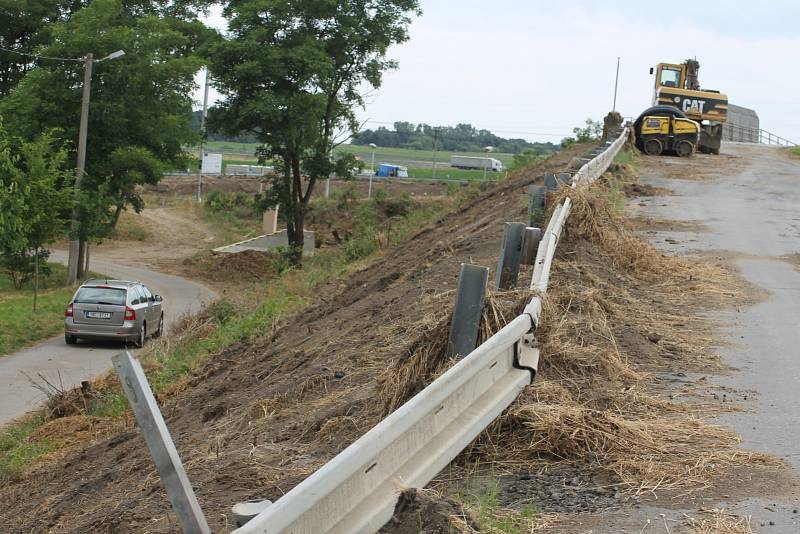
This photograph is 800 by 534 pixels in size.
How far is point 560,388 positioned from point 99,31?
35.4 m

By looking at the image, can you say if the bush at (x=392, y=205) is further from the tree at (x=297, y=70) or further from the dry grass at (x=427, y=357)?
the dry grass at (x=427, y=357)

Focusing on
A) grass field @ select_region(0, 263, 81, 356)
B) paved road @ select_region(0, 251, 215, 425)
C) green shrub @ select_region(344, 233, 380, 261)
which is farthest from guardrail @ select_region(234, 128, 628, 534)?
green shrub @ select_region(344, 233, 380, 261)

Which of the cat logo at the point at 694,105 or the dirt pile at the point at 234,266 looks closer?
the cat logo at the point at 694,105

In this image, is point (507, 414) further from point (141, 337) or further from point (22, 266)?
point (22, 266)

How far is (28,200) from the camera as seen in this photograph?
30.0 m

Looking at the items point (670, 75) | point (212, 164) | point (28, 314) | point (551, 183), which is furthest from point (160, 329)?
point (212, 164)

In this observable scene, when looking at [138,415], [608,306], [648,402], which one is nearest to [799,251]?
[608,306]

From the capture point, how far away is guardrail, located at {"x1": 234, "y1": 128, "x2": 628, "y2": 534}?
362 cm

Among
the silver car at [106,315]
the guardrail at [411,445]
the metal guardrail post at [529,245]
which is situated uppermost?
the metal guardrail post at [529,245]

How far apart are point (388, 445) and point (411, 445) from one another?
34cm

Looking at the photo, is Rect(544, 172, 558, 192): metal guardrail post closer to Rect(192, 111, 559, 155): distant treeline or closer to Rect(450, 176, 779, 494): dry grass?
Rect(450, 176, 779, 494): dry grass

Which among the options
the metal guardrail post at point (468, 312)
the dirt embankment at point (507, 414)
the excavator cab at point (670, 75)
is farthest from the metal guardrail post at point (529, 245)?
the excavator cab at point (670, 75)

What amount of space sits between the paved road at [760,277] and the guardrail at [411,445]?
4.36 feet

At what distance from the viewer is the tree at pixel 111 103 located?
37500 millimetres
